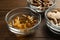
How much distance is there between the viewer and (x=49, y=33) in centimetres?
86

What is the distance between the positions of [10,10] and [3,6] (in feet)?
0.19

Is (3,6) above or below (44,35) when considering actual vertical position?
above

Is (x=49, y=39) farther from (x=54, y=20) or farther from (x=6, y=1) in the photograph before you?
(x=6, y=1)

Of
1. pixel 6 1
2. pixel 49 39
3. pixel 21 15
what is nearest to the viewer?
pixel 49 39

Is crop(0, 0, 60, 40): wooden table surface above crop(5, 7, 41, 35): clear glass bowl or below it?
below

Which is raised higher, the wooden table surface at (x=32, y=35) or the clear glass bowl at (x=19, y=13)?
the clear glass bowl at (x=19, y=13)

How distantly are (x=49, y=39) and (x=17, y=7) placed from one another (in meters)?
0.29

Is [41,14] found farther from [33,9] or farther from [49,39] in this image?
[49,39]

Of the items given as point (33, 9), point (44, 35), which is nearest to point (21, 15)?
point (33, 9)

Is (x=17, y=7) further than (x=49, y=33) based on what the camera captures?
Yes

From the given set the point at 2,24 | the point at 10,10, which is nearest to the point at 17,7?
the point at 10,10

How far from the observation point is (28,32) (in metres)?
0.84

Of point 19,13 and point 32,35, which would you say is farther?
point 19,13

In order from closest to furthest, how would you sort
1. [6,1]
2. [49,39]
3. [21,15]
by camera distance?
[49,39], [21,15], [6,1]
